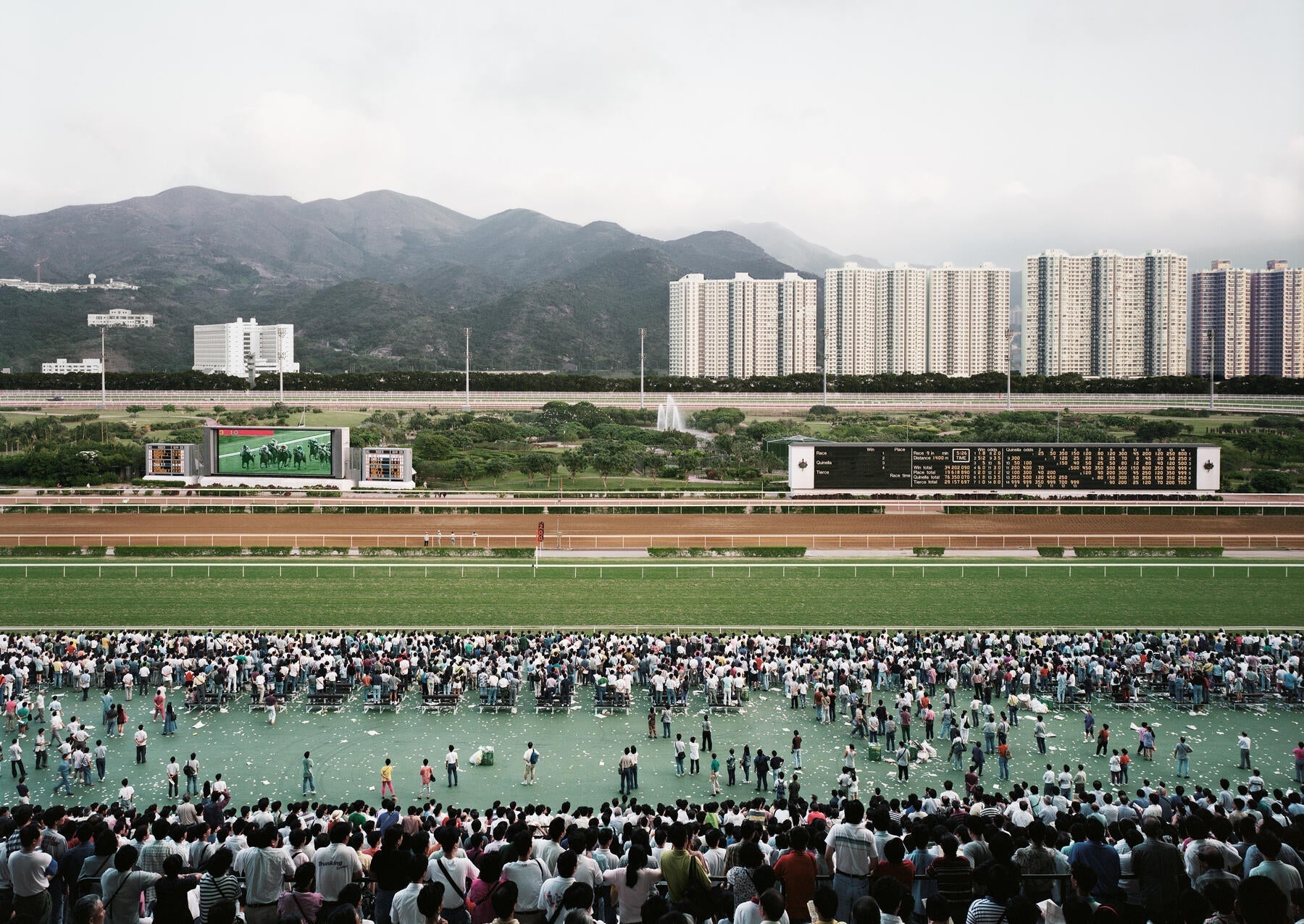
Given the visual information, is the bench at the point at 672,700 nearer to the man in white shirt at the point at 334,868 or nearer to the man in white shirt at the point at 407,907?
the man in white shirt at the point at 334,868

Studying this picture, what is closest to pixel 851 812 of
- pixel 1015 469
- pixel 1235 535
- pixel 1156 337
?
pixel 1235 535

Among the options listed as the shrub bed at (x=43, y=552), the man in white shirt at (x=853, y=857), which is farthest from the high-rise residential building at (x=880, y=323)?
the man in white shirt at (x=853, y=857)

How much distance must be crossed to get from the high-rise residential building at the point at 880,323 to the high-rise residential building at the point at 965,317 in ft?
5.71

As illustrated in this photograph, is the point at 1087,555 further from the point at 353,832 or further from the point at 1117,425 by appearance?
the point at 1117,425

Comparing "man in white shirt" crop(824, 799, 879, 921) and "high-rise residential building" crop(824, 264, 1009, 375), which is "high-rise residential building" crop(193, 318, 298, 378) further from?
"man in white shirt" crop(824, 799, 879, 921)

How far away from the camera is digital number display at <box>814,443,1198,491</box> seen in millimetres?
47406

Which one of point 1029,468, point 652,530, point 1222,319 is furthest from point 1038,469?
point 1222,319

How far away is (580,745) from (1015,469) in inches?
1460

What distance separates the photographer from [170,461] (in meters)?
52.0

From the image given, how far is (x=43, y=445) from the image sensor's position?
59250 mm

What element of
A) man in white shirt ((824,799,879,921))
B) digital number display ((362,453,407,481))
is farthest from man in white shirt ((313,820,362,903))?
digital number display ((362,453,407,481))

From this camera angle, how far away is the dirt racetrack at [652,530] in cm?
3731

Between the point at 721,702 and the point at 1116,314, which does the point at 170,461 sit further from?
the point at 1116,314

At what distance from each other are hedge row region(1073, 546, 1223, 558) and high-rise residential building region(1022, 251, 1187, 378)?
341 ft
